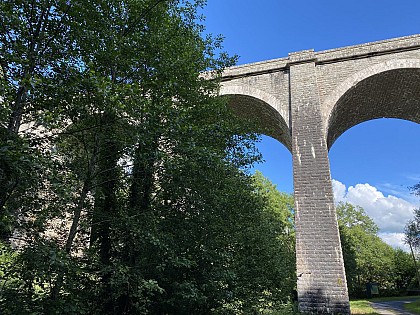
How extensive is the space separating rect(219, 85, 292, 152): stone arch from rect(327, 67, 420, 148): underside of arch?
1513 mm

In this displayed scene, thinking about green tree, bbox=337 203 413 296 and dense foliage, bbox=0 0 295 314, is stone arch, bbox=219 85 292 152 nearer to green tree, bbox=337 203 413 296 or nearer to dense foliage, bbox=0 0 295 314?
dense foliage, bbox=0 0 295 314

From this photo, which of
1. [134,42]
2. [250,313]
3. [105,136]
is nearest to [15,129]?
[105,136]

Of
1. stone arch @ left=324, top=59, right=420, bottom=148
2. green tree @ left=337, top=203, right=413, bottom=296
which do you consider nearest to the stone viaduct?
stone arch @ left=324, top=59, right=420, bottom=148

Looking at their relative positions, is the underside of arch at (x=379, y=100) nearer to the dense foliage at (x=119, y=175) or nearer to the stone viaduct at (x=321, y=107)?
the stone viaduct at (x=321, y=107)

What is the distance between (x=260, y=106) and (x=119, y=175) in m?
A: 7.29

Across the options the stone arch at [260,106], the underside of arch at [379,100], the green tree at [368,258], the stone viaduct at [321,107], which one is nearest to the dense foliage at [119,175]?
the stone viaduct at [321,107]

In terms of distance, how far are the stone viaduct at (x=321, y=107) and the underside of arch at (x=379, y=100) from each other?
0.09 feet

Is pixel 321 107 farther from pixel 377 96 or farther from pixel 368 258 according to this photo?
A: pixel 368 258

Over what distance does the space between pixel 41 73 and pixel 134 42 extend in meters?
1.46

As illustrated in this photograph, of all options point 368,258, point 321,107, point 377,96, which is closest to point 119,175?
point 321,107

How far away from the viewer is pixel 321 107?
976 centimetres

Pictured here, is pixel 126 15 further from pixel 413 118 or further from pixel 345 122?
pixel 413 118

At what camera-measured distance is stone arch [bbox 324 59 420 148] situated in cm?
970

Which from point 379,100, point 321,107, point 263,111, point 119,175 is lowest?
point 119,175
